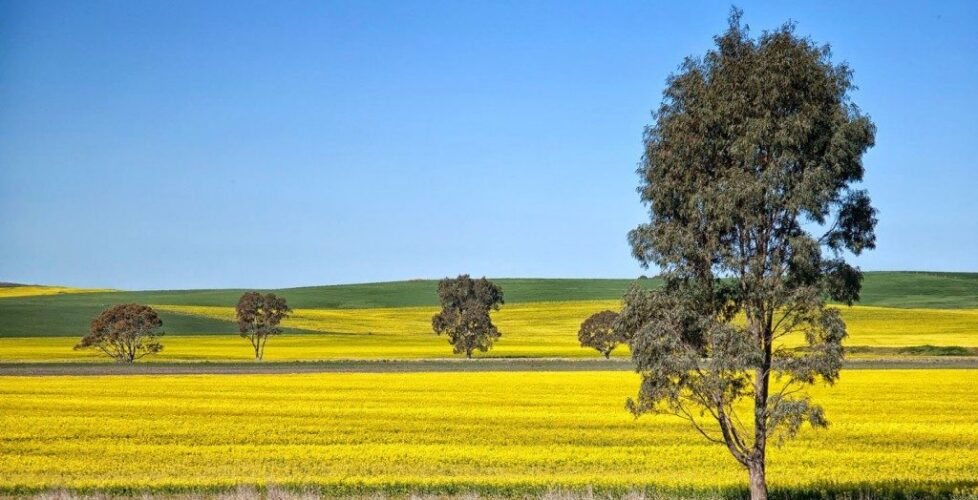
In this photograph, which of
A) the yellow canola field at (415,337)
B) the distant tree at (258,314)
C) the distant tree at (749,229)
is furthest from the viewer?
the yellow canola field at (415,337)

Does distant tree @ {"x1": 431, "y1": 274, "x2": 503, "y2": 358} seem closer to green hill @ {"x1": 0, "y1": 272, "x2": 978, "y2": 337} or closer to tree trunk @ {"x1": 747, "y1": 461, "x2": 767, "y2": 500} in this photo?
green hill @ {"x1": 0, "y1": 272, "x2": 978, "y2": 337}

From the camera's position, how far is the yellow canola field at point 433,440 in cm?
2661

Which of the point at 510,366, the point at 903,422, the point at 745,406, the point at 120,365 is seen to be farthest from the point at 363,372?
the point at 903,422

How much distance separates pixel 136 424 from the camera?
126 ft

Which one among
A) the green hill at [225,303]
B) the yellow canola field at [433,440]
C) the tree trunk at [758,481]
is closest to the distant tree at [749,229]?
the tree trunk at [758,481]

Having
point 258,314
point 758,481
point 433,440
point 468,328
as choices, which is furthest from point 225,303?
point 758,481

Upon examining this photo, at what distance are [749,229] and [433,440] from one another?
1614 cm

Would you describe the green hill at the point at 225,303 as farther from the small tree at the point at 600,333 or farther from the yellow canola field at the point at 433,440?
the yellow canola field at the point at 433,440

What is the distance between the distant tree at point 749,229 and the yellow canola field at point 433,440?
4.65 m

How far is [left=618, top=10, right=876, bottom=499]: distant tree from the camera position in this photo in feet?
69.0

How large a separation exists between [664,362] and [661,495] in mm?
3787

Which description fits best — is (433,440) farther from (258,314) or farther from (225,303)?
(225,303)

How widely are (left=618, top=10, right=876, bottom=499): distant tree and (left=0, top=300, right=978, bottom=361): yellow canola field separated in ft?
264

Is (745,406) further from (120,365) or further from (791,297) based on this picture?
(120,365)
